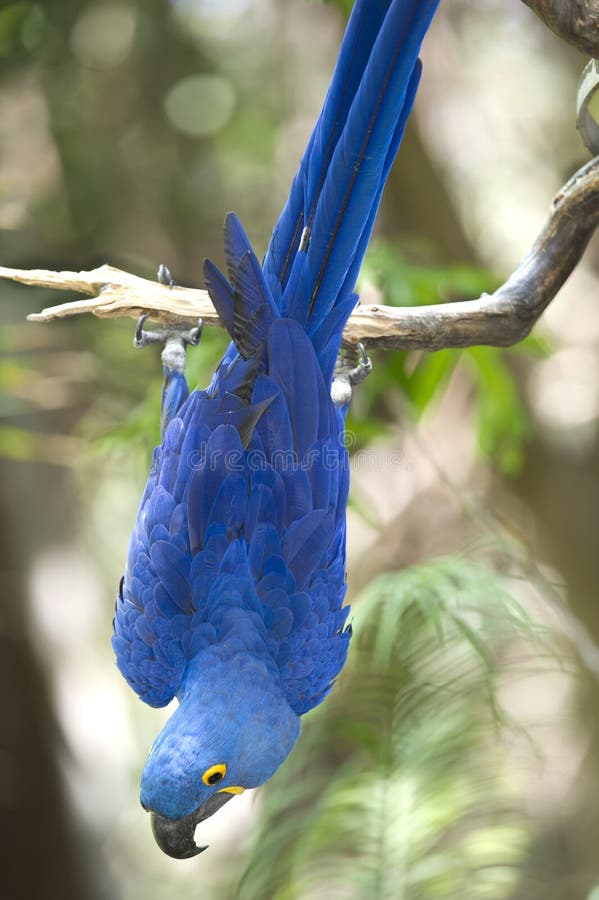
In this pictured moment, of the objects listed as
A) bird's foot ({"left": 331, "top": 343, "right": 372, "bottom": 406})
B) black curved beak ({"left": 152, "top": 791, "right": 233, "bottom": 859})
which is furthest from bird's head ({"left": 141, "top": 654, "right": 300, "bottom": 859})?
bird's foot ({"left": 331, "top": 343, "right": 372, "bottom": 406})

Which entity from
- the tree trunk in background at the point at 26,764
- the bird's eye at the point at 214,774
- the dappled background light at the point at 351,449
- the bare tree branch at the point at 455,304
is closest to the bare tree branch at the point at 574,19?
the bare tree branch at the point at 455,304

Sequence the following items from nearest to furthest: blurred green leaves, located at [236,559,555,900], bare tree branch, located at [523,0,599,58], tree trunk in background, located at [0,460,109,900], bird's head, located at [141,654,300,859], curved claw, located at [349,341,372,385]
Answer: bare tree branch, located at [523,0,599,58]
bird's head, located at [141,654,300,859]
curved claw, located at [349,341,372,385]
blurred green leaves, located at [236,559,555,900]
tree trunk in background, located at [0,460,109,900]

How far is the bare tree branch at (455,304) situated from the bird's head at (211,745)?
649 millimetres

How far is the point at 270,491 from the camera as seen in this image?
5.83ft

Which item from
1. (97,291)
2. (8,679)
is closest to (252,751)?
(97,291)

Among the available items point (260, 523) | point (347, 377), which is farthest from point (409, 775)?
point (347, 377)

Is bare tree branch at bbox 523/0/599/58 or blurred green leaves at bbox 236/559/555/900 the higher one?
bare tree branch at bbox 523/0/599/58

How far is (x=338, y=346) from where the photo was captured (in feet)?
5.82

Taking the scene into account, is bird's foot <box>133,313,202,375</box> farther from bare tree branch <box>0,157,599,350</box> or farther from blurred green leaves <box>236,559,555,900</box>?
blurred green leaves <box>236,559,555,900</box>

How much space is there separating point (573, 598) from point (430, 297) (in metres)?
1.51

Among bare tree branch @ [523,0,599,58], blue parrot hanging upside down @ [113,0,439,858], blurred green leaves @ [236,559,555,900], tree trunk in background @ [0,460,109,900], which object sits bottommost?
tree trunk in background @ [0,460,109,900]

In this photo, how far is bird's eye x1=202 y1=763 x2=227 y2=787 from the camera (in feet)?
5.46

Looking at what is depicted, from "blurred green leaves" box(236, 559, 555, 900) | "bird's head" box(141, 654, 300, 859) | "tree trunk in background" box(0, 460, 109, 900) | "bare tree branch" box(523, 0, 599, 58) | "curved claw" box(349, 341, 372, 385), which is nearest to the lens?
"bare tree branch" box(523, 0, 599, 58)

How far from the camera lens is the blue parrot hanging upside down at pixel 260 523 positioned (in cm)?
169
